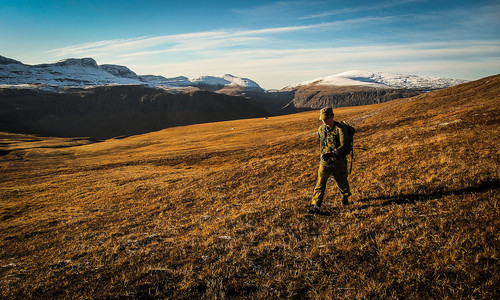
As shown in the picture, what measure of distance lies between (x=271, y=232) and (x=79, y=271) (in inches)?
252

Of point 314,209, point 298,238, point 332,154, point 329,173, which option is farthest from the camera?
point 314,209

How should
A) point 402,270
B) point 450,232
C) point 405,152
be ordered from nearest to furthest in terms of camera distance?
point 402,270
point 450,232
point 405,152

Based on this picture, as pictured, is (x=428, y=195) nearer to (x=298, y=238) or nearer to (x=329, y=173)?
(x=329, y=173)

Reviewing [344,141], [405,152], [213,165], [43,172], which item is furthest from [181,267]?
[43,172]

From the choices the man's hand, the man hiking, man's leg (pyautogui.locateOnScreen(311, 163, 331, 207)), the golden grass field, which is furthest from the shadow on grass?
the man's hand

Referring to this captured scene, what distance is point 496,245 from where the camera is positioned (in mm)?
5043

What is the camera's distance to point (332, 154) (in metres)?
9.23

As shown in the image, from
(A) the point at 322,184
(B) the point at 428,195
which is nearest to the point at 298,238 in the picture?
(A) the point at 322,184

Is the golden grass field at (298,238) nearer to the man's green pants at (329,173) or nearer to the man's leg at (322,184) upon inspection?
the man's leg at (322,184)

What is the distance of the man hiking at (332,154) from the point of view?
912 centimetres

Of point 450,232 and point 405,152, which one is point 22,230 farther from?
point 405,152

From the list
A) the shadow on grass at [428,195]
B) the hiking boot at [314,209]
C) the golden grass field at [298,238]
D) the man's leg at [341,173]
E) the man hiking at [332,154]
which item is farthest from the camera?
the hiking boot at [314,209]

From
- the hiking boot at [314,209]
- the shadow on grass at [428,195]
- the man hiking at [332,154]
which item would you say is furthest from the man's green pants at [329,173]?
the shadow on grass at [428,195]

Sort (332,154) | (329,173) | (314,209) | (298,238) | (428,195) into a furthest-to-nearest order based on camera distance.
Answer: (314,209), (329,173), (332,154), (428,195), (298,238)
